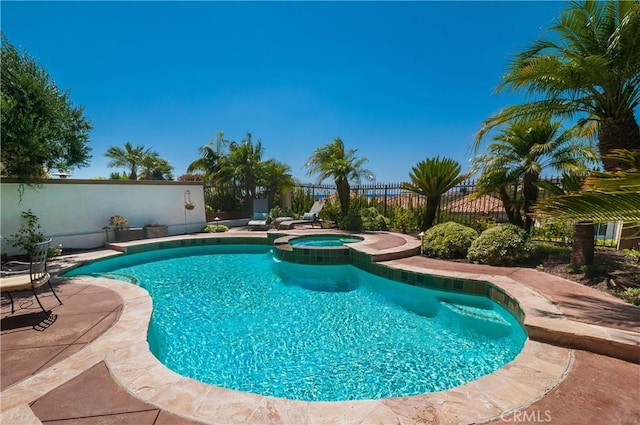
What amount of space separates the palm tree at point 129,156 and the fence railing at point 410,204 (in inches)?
390

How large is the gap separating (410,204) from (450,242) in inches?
191

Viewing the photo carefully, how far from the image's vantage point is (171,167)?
70.8 ft

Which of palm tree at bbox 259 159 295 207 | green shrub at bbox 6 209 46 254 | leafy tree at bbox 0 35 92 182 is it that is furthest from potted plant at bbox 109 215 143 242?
palm tree at bbox 259 159 295 207

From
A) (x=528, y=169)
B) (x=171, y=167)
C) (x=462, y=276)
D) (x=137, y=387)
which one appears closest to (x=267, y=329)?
(x=137, y=387)

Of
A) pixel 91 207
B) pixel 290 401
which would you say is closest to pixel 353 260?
pixel 290 401

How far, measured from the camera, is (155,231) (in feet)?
35.6

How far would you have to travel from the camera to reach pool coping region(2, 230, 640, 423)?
2057mm

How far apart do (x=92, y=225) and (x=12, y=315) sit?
280 inches

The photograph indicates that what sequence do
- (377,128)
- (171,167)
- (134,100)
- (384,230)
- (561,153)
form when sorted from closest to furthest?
(561,153)
(384,230)
(134,100)
(377,128)
(171,167)

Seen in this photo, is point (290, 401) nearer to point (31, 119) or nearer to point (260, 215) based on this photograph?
point (31, 119)

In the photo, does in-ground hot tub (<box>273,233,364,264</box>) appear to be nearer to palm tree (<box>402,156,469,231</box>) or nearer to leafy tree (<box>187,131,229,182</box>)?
palm tree (<box>402,156,469,231</box>)

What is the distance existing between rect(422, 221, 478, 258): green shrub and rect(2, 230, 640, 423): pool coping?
14.1ft

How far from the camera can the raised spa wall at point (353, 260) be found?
16.9 feet

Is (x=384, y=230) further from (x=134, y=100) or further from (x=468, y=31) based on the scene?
(x=134, y=100)
